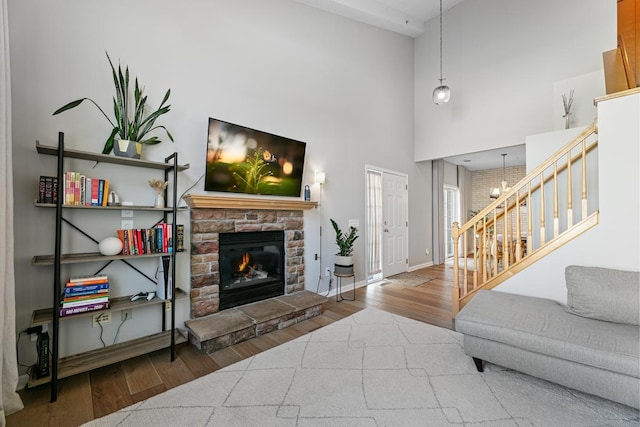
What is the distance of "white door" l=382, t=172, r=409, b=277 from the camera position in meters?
5.29

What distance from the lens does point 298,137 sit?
384 cm

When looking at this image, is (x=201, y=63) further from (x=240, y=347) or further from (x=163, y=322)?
(x=240, y=347)

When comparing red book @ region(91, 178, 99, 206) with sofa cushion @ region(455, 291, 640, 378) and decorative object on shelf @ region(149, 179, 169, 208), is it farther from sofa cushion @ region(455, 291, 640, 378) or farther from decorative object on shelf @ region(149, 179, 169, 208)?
sofa cushion @ region(455, 291, 640, 378)

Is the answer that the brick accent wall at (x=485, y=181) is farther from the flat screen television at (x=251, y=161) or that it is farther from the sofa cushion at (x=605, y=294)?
the flat screen television at (x=251, y=161)

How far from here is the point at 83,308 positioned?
1999mm

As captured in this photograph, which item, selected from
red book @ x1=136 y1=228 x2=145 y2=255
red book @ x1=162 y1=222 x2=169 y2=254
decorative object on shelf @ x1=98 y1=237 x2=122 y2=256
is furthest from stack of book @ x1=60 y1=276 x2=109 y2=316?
red book @ x1=162 y1=222 x2=169 y2=254

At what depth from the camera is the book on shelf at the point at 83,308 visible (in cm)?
193

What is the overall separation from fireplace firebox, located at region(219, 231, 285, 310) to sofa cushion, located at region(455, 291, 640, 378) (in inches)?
86.1

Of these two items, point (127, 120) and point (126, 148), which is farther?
point (127, 120)

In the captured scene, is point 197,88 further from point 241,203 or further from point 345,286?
point 345,286

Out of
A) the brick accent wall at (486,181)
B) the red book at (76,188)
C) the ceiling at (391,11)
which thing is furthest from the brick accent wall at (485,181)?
the red book at (76,188)

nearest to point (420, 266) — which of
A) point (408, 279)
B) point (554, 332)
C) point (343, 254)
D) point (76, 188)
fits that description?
point (408, 279)

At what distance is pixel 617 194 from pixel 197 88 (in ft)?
13.0

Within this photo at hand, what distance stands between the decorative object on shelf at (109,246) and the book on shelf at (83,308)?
387mm
